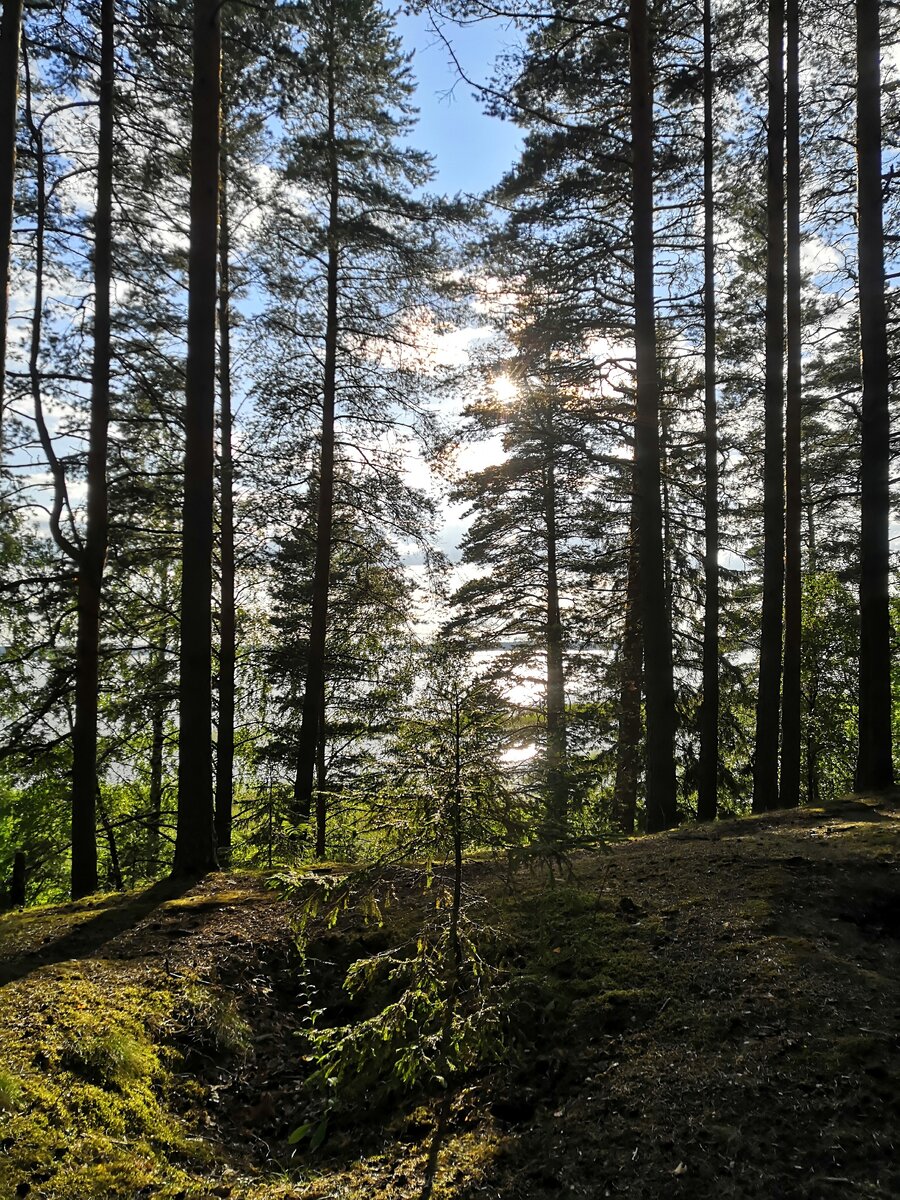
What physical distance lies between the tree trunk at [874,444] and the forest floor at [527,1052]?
4.07m

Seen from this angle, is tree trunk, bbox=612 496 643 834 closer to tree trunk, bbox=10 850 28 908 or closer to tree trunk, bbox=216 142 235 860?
tree trunk, bbox=216 142 235 860

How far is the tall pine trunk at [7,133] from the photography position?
530 cm

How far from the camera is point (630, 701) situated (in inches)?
565

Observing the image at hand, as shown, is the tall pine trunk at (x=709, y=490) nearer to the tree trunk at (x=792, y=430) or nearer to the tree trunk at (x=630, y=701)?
the tree trunk at (x=792, y=430)

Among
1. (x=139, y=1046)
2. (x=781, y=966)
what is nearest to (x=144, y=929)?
(x=139, y=1046)

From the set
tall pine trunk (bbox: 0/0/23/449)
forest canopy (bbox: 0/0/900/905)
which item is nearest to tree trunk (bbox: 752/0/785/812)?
forest canopy (bbox: 0/0/900/905)

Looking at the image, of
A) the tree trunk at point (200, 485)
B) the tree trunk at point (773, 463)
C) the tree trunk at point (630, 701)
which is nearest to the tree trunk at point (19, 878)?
the tree trunk at point (200, 485)

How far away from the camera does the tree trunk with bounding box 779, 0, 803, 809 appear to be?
34.0 feet

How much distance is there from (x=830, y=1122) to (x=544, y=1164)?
0.99m

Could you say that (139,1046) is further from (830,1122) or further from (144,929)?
(830,1122)

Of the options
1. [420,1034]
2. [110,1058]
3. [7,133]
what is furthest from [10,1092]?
[7,133]

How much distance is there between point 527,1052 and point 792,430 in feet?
35.7

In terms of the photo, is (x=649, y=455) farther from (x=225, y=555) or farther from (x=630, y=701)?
(x=225, y=555)

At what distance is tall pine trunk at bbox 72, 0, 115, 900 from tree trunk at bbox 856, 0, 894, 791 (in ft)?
30.4
